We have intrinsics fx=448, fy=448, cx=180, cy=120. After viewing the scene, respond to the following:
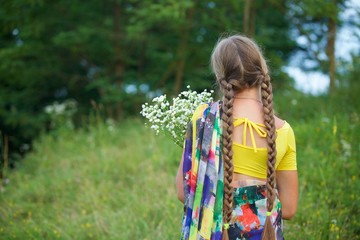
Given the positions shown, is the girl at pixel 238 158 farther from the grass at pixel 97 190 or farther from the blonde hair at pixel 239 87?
the grass at pixel 97 190

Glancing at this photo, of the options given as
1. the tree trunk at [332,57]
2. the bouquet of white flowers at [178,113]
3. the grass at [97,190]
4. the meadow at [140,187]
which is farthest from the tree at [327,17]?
the bouquet of white flowers at [178,113]

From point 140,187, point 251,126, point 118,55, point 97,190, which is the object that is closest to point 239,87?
point 251,126

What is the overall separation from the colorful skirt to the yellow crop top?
0.28ft

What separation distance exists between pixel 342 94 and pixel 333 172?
86.9 inches

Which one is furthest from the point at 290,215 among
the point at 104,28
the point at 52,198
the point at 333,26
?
the point at 104,28

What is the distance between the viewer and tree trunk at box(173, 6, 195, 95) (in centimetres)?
752

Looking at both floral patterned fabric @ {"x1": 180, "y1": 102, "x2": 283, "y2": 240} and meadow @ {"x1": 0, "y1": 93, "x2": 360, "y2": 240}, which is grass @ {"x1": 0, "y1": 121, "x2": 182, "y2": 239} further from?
floral patterned fabric @ {"x1": 180, "y1": 102, "x2": 283, "y2": 240}

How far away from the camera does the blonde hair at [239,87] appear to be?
6.68 ft

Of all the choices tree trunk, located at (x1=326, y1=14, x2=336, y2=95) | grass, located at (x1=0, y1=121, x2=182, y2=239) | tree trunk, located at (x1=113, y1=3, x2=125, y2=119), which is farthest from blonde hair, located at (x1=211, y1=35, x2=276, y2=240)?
tree trunk, located at (x1=113, y1=3, x2=125, y2=119)

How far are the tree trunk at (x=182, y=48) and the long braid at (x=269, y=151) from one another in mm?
5427

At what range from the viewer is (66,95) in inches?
406

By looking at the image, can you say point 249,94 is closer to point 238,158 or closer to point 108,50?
point 238,158

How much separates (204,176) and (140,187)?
281 centimetres

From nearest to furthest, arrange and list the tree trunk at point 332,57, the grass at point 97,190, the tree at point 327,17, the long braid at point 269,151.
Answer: the long braid at point 269,151 → the grass at point 97,190 → the tree at point 327,17 → the tree trunk at point 332,57
